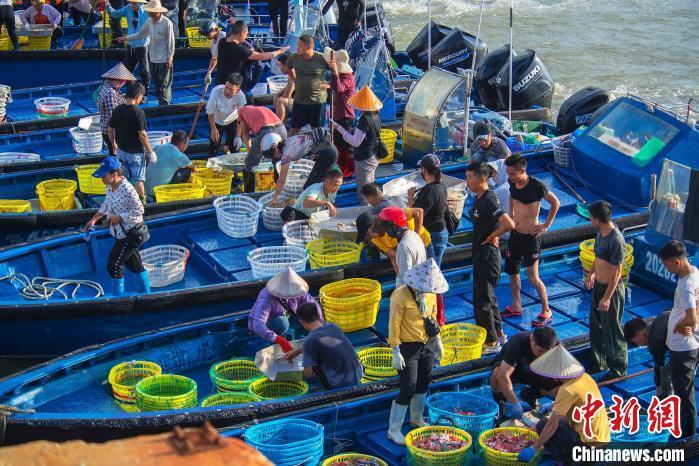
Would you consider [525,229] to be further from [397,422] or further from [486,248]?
[397,422]

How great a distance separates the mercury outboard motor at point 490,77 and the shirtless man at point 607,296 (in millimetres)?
8651

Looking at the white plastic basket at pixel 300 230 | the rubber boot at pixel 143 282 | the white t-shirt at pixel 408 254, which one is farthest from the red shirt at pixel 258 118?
the white t-shirt at pixel 408 254

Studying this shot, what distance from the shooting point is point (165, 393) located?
870 cm

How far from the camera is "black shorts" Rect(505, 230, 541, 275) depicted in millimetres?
9656

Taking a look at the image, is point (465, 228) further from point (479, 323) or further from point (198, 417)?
point (198, 417)

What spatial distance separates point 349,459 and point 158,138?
7.43m

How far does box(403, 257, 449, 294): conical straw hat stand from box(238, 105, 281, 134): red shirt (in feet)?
16.2

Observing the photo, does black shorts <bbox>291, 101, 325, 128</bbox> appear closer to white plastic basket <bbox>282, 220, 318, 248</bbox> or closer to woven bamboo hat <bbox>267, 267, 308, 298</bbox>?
white plastic basket <bbox>282, 220, 318, 248</bbox>

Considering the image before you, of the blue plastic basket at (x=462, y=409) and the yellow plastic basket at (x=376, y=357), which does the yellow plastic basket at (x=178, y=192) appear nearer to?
the yellow plastic basket at (x=376, y=357)

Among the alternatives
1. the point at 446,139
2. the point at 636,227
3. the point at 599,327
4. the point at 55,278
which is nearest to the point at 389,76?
the point at 446,139

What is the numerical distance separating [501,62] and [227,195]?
643cm

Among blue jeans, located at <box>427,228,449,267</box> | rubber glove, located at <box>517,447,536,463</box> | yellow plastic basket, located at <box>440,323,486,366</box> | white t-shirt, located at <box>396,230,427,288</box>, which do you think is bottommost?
yellow plastic basket, located at <box>440,323,486,366</box>

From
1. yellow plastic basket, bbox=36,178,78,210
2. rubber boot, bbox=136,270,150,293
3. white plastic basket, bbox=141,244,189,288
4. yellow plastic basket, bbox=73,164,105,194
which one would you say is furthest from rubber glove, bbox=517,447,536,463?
yellow plastic basket, bbox=73,164,105,194

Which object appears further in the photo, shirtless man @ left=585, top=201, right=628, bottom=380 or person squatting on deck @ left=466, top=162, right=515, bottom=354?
person squatting on deck @ left=466, top=162, right=515, bottom=354
